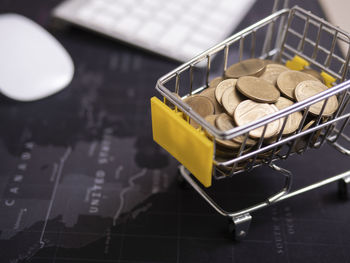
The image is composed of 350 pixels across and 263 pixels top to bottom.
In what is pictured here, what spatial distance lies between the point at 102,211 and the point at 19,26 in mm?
603

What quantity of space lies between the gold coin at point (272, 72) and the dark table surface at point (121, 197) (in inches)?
10.2

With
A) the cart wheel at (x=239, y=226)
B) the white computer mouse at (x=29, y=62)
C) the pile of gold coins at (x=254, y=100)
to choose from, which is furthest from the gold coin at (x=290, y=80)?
the white computer mouse at (x=29, y=62)

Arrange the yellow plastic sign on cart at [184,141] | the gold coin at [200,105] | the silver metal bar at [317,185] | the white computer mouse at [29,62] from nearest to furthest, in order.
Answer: the yellow plastic sign on cart at [184,141] → the gold coin at [200,105] → the silver metal bar at [317,185] → the white computer mouse at [29,62]

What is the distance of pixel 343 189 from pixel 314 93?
288mm

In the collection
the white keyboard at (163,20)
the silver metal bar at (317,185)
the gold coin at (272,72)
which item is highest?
the gold coin at (272,72)

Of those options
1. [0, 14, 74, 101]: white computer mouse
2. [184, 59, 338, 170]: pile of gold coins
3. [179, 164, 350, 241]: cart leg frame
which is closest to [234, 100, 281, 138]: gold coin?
[184, 59, 338, 170]: pile of gold coins

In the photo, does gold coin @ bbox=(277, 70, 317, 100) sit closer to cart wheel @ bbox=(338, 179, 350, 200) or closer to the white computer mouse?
cart wheel @ bbox=(338, 179, 350, 200)

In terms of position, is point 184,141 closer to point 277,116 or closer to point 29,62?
point 277,116

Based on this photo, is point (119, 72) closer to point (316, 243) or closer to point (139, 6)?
point (139, 6)

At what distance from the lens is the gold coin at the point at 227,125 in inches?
30.2

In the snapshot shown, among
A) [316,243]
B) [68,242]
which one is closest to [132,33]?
[68,242]

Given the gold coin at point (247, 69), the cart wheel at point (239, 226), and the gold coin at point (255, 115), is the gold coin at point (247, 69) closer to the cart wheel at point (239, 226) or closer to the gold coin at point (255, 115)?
the gold coin at point (255, 115)

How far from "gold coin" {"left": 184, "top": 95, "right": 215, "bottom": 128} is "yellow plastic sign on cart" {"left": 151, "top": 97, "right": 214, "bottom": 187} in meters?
0.05

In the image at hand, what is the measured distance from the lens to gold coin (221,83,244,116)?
803 millimetres
